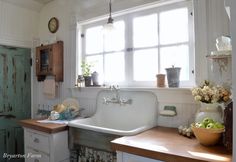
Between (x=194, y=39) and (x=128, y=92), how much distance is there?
0.76 metres

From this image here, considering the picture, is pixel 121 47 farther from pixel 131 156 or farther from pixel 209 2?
pixel 131 156

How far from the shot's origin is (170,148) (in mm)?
1069

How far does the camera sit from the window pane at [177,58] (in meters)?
1.68

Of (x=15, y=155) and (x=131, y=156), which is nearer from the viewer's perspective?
(x=131, y=156)

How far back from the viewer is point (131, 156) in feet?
3.79

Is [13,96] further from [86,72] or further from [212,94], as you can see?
[212,94]

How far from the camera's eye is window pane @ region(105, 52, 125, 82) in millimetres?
2067

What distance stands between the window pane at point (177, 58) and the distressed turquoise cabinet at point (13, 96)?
2024 mm

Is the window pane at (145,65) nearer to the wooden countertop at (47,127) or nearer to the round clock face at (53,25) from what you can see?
the wooden countertop at (47,127)

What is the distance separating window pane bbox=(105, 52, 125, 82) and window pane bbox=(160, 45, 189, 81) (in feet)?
1.49

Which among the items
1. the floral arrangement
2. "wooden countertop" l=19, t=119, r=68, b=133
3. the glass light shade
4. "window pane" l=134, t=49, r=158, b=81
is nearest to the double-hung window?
"window pane" l=134, t=49, r=158, b=81

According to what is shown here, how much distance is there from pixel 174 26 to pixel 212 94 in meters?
0.79

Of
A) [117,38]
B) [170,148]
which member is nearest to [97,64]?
[117,38]

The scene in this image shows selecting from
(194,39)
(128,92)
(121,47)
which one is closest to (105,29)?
(121,47)
